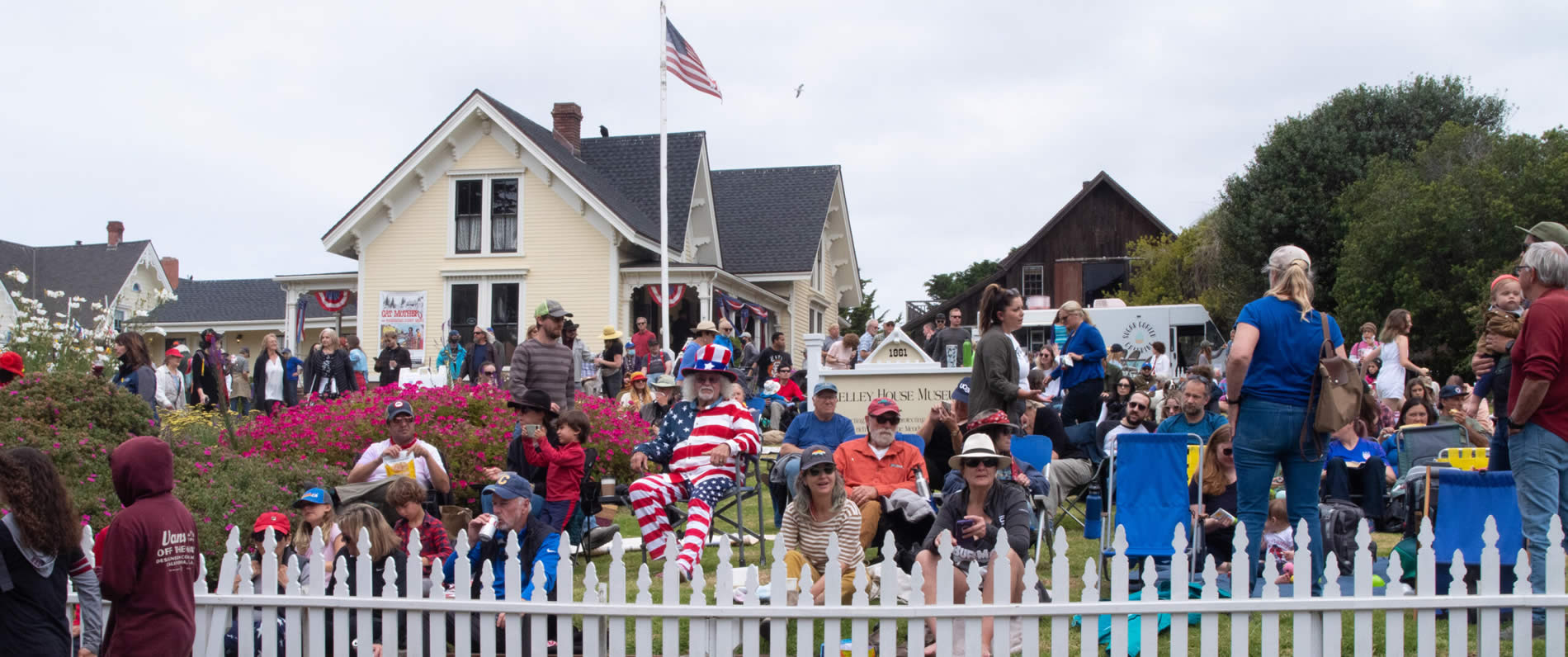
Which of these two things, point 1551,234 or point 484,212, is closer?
point 1551,234

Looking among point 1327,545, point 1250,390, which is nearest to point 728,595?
point 1250,390

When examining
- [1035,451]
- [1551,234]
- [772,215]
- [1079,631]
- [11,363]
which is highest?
[772,215]

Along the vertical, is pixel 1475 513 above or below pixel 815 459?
below

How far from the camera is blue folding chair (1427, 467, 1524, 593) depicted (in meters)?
5.95

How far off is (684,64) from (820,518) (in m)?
16.2

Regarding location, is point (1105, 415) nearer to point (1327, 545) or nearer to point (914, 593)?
point (1327, 545)

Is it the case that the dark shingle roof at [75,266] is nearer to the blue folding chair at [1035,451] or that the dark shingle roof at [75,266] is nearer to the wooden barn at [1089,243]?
the wooden barn at [1089,243]

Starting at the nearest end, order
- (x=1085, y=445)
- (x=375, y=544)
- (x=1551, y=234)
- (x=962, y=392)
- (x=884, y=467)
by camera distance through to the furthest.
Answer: (x=375, y=544)
(x=1551, y=234)
(x=884, y=467)
(x=1085, y=445)
(x=962, y=392)

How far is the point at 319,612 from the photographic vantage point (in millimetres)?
5387

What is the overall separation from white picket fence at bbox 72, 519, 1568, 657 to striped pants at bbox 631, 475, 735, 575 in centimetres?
205

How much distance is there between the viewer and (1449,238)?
98.9 feet

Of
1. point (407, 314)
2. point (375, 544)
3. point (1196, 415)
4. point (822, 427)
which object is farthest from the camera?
point (407, 314)

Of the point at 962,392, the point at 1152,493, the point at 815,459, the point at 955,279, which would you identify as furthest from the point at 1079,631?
the point at 955,279

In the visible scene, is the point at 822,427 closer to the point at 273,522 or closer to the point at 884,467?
the point at 884,467
